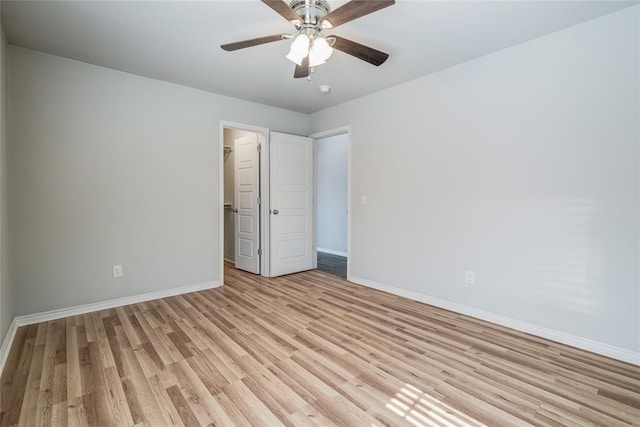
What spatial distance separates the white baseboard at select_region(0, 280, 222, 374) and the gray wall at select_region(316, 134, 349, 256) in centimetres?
303

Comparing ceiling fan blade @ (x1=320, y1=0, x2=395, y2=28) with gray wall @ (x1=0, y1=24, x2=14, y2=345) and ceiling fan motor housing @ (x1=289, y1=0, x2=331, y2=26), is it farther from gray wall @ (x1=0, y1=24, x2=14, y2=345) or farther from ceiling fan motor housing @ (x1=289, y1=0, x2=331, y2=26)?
gray wall @ (x1=0, y1=24, x2=14, y2=345)

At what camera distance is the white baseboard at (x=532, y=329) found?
2.19 m

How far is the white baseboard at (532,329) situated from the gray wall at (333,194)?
2.65 metres

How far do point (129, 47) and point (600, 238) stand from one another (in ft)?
13.7

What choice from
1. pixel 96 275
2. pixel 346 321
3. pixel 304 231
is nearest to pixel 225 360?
pixel 346 321

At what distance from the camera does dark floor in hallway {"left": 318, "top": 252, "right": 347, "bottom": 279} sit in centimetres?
475

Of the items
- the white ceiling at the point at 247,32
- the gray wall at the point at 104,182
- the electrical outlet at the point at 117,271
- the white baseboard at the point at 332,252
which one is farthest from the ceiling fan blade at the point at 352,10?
the white baseboard at the point at 332,252

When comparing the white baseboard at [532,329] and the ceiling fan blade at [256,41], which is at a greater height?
the ceiling fan blade at [256,41]

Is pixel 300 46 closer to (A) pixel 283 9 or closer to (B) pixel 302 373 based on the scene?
(A) pixel 283 9

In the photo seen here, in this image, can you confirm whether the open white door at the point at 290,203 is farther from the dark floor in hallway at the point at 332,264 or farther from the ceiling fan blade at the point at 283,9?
the ceiling fan blade at the point at 283,9

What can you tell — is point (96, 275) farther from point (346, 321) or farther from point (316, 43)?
point (316, 43)

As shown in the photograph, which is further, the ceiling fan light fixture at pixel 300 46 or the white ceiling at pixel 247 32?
the white ceiling at pixel 247 32

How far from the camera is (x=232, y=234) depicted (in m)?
5.22

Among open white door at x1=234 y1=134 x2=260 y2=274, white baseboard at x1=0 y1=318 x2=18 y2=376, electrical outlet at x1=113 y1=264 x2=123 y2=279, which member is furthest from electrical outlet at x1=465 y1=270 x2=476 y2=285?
white baseboard at x1=0 y1=318 x2=18 y2=376
